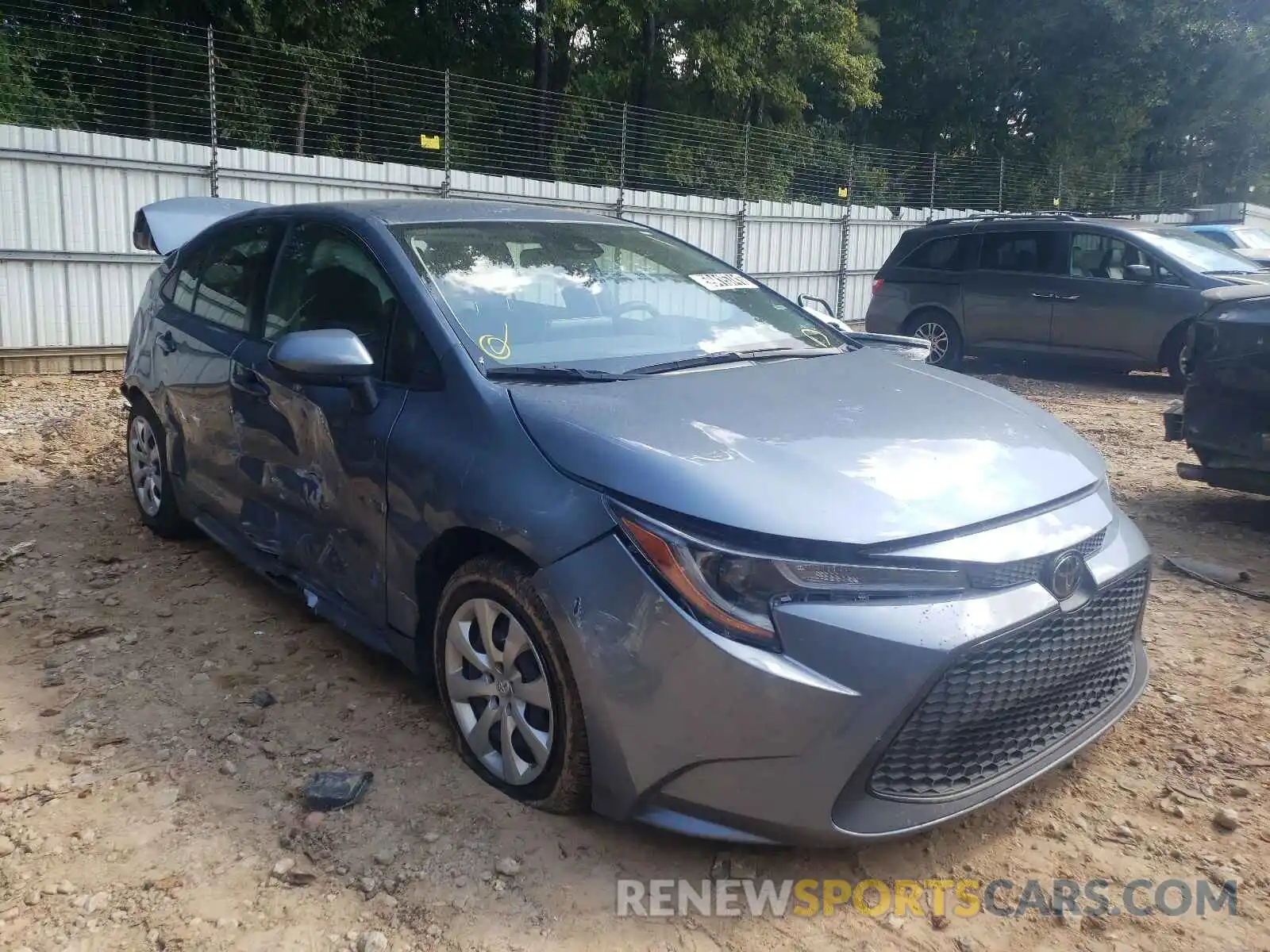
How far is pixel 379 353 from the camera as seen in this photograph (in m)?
3.36

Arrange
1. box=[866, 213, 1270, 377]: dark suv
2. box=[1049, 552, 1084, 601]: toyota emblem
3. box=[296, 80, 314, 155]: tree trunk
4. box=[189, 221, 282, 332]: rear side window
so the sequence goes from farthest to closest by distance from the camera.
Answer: box=[296, 80, 314, 155]: tree trunk < box=[866, 213, 1270, 377]: dark suv < box=[189, 221, 282, 332]: rear side window < box=[1049, 552, 1084, 601]: toyota emblem

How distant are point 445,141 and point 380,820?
10323 mm

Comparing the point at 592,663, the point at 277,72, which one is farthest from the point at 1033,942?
the point at 277,72

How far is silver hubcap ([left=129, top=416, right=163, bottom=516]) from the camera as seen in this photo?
4.99 m

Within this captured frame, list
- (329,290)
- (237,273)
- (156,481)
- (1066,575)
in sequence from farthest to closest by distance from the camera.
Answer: (156,481) < (237,273) < (329,290) < (1066,575)

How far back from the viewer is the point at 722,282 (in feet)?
13.3

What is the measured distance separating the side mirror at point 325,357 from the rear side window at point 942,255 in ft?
29.9

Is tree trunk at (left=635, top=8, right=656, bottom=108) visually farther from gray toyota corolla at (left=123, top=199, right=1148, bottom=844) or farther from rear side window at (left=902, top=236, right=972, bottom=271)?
gray toyota corolla at (left=123, top=199, right=1148, bottom=844)

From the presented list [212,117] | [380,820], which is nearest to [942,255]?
[212,117]

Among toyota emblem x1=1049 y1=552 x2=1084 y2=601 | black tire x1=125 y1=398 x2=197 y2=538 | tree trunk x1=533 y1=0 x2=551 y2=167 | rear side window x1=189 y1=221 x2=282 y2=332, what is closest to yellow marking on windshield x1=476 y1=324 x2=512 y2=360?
rear side window x1=189 y1=221 x2=282 y2=332

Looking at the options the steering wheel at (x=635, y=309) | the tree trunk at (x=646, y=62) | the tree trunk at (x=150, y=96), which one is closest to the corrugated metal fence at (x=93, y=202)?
the tree trunk at (x=150, y=96)

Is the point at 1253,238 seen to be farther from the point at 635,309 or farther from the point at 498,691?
the point at 498,691

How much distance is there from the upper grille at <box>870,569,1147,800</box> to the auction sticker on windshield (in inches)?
70.6

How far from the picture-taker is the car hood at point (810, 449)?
247cm
